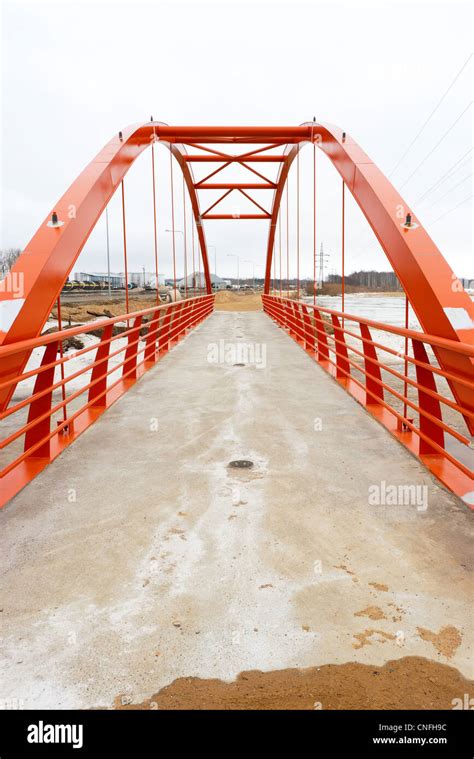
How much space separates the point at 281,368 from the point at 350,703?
730 centimetres

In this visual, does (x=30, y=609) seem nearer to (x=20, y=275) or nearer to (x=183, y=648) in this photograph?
(x=183, y=648)

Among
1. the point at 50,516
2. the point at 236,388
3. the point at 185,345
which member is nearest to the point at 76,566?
the point at 50,516

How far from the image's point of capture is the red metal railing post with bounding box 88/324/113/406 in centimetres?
590

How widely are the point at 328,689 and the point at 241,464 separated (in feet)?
7.70

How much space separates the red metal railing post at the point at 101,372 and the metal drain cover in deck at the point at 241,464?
2.22m

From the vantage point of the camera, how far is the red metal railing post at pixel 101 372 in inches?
232

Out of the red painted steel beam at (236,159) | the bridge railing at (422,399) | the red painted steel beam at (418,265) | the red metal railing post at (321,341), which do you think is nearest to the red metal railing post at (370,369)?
the bridge railing at (422,399)

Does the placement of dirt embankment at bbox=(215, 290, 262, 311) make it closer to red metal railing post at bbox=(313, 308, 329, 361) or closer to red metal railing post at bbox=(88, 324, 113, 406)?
red metal railing post at bbox=(313, 308, 329, 361)

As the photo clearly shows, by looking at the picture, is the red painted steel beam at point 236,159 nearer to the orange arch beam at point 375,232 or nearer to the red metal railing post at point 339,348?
the orange arch beam at point 375,232

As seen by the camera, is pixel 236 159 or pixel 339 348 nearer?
pixel 339 348

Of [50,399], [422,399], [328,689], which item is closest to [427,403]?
[422,399]

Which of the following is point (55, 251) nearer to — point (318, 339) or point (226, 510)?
point (226, 510)

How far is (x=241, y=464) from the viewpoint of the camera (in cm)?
422
